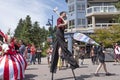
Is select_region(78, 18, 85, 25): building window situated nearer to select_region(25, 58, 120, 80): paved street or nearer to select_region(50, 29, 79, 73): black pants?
select_region(25, 58, 120, 80): paved street

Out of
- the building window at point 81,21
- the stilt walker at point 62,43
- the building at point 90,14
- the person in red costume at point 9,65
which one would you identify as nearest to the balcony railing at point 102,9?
the building at point 90,14

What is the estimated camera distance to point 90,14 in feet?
214

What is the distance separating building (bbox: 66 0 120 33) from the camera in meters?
64.4

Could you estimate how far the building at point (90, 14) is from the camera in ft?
211

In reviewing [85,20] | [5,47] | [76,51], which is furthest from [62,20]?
[85,20]

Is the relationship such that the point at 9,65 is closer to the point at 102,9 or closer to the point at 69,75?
the point at 69,75

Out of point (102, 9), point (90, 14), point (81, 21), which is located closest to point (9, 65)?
point (102, 9)

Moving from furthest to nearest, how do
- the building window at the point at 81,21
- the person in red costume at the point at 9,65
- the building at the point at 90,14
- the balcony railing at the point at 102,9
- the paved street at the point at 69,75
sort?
the building window at the point at 81,21, the balcony railing at the point at 102,9, the building at the point at 90,14, the paved street at the point at 69,75, the person in red costume at the point at 9,65

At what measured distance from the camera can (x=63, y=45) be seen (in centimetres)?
1209

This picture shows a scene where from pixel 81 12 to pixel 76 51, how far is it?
4616 centimetres

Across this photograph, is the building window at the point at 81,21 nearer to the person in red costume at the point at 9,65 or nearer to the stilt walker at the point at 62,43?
the stilt walker at the point at 62,43

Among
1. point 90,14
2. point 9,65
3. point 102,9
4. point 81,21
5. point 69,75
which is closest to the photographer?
point 9,65

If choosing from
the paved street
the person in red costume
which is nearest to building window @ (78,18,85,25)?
the paved street

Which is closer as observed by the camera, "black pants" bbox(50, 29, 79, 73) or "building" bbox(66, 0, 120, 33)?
"black pants" bbox(50, 29, 79, 73)
